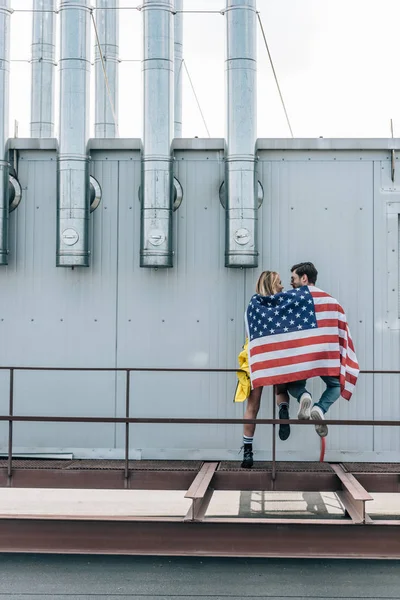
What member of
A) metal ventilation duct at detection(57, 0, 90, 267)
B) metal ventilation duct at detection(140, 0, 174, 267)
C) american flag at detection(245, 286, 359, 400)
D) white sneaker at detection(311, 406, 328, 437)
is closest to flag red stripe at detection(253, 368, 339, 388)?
american flag at detection(245, 286, 359, 400)

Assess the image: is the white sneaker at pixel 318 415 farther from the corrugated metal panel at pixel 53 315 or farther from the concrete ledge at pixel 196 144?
the concrete ledge at pixel 196 144

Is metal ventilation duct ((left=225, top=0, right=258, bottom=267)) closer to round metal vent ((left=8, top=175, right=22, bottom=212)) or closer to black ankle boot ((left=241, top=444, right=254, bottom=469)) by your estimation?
black ankle boot ((left=241, top=444, right=254, bottom=469))

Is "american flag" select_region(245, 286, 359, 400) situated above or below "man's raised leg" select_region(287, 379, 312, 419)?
above

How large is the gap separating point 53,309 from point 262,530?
3.83 meters

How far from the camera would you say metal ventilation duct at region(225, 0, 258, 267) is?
29.7 ft

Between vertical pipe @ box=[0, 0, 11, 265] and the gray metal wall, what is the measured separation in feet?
0.99

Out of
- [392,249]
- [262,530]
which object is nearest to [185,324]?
[392,249]

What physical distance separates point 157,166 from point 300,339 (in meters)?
2.56

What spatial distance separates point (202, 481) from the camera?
7793 millimetres

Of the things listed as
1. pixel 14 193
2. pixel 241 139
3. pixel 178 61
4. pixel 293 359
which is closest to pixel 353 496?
pixel 293 359

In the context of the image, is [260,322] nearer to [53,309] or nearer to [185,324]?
[185,324]

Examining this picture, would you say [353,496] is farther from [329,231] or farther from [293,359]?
[329,231]

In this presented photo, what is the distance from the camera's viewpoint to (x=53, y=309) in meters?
9.52

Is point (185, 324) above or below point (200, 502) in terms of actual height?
above
